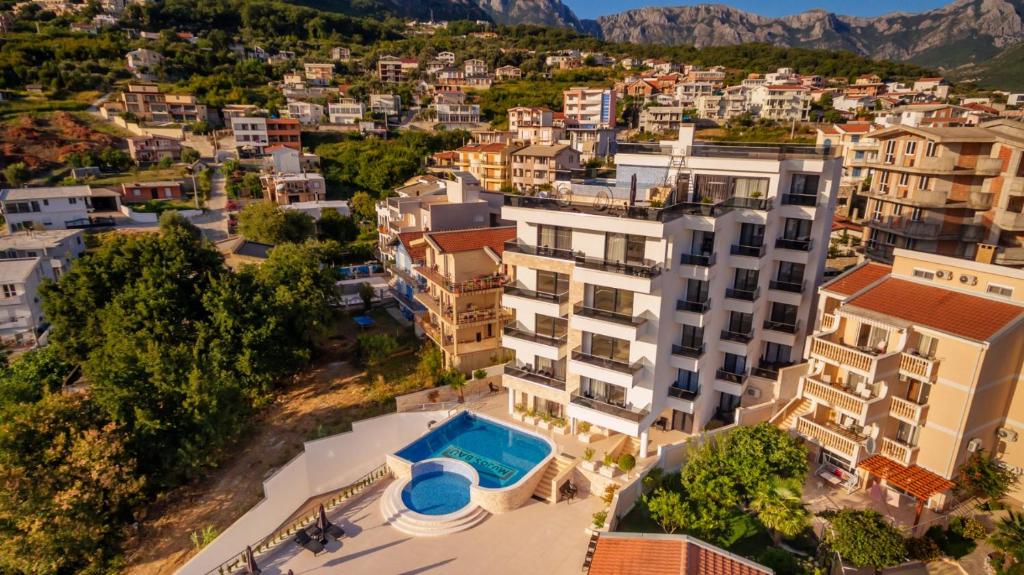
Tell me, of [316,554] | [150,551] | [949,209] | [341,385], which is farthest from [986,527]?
[150,551]

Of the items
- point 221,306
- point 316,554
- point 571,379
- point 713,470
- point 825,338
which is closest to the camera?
point 713,470

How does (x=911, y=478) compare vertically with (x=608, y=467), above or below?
above

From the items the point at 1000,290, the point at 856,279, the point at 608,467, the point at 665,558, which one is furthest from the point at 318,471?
the point at 1000,290

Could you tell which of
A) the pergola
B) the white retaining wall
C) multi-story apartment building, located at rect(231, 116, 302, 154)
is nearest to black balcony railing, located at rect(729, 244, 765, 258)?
the pergola

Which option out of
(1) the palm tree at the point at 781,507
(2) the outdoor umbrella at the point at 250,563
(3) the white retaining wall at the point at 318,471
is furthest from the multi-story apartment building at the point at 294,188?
(1) the palm tree at the point at 781,507

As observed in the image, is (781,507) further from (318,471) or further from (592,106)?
(592,106)

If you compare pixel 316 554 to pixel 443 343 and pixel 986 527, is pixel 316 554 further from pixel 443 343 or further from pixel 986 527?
pixel 986 527

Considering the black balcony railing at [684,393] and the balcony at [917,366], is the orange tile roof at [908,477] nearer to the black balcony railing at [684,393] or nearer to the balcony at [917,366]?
the balcony at [917,366]

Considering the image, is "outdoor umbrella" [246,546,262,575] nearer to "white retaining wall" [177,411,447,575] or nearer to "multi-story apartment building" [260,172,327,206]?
"white retaining wall" [177,411,447,575]
